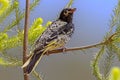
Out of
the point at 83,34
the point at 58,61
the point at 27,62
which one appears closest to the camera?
the point at 27,62

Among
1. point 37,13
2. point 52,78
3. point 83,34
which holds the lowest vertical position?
point 52,78

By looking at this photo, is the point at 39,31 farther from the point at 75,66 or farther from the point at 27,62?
the point at 75,66

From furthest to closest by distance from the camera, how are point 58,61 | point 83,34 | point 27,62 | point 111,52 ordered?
point 58,61 < point 83,34 < point 111,52 < point 27,62

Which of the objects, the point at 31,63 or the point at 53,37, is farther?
the point at 53,37

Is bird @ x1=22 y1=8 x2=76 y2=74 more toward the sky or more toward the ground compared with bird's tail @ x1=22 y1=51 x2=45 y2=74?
more toward the ground

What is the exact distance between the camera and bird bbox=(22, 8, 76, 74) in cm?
55

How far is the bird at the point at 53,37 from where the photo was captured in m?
0.55

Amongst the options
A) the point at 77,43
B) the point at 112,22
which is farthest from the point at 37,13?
the point at 112,22

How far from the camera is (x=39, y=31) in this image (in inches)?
25.1

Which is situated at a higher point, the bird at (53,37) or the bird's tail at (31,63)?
the bird's tail at (31,63)

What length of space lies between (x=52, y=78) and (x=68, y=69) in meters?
0.08

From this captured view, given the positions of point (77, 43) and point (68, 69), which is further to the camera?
point (68, 69)

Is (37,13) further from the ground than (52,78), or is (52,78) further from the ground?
(37,13)

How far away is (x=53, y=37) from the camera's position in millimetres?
686
